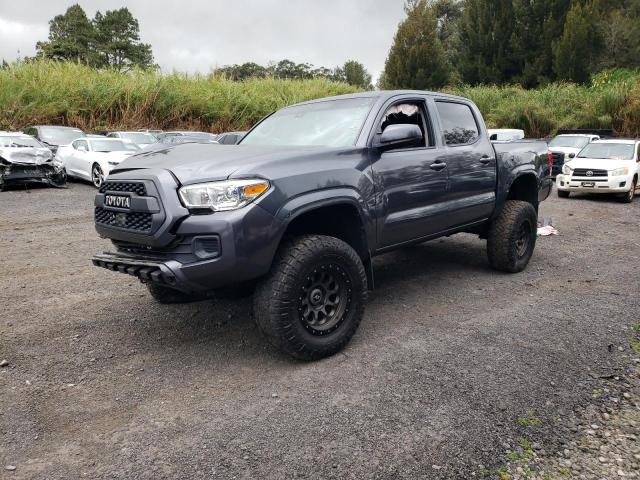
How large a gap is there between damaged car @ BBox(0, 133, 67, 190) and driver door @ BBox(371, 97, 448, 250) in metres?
11.2

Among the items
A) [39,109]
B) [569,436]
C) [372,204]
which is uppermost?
[39,109]

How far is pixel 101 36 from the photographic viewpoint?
58656mm

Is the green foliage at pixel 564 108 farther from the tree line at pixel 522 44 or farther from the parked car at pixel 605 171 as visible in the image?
the parked car at pixel 605 171

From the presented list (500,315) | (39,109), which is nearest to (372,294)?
(500,315)

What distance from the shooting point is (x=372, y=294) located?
5324 mm

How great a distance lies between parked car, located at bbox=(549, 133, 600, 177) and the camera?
16.9 metres

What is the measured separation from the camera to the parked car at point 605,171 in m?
12.9

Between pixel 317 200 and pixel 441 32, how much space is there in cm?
6098

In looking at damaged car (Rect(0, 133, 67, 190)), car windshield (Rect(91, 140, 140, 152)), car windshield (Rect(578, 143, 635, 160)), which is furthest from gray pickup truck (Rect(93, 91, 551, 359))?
car windshield (Rect(578, 143, 635, 160))

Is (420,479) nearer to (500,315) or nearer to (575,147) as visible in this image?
(500,315)

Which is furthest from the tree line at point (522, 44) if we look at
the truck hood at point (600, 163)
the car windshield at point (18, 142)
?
Result: the car windshield at point (18, 142)

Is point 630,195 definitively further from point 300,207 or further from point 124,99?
point 124,99

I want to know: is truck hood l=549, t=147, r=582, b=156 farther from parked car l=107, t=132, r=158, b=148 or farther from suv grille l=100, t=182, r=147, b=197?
suv grille l=100, t=182, r=147, b=197

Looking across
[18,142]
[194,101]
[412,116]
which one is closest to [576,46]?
[194,101]
